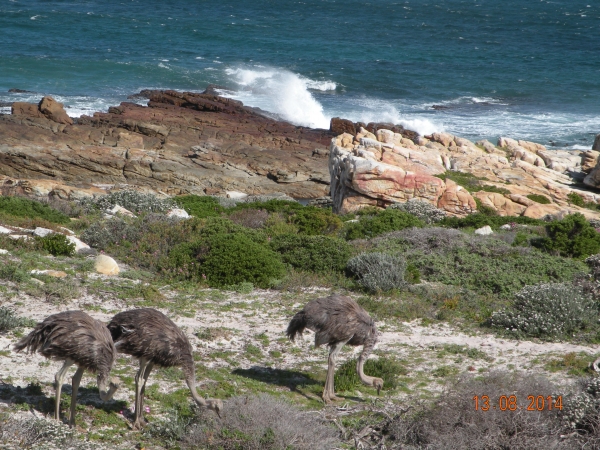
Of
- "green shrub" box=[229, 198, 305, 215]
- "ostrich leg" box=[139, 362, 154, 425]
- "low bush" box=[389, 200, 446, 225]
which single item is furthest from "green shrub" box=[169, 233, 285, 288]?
"low bush" box=[389, 200, 446, 225]

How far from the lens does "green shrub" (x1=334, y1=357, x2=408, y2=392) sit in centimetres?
1080

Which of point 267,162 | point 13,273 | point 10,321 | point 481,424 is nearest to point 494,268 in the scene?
point 481,424

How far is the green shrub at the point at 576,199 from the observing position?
96.6 ft

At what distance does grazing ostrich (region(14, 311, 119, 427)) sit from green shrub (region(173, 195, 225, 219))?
15.2 meters

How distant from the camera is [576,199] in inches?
1169

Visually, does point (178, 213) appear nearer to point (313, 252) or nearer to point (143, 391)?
point (313, 252)

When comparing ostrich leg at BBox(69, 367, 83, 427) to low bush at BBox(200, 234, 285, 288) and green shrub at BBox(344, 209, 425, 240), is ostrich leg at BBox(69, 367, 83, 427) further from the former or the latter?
green shrub at BBox(344, 209, 425, 240)

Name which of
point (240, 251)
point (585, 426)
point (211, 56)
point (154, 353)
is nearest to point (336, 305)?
point (154, 353)

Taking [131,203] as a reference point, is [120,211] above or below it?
above

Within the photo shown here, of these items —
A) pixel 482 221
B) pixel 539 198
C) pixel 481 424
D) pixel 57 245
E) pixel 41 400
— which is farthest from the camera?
pixel 539 198

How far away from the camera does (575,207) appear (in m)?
28.5

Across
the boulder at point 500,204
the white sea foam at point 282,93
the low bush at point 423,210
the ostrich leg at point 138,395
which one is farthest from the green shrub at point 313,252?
the white sea foam at point 282,93

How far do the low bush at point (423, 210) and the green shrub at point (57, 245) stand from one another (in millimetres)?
12188

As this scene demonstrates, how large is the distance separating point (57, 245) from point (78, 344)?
29.5ft
